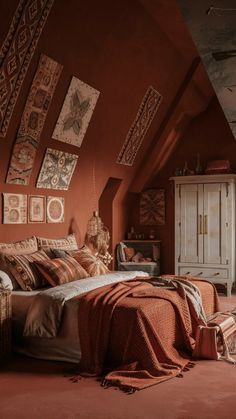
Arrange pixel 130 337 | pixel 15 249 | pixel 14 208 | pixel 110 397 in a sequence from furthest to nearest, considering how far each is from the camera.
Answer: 1. pixel 14 208
2. pixel 15 249
3. pixel 130 337
4. pixel 110 397

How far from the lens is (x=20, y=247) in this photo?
510 centimetres

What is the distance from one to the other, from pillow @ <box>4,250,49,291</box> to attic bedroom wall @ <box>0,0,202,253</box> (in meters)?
0.63

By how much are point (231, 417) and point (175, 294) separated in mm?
1560

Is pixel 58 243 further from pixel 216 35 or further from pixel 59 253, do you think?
pixel 216 35

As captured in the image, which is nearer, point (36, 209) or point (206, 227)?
point (36, 209)

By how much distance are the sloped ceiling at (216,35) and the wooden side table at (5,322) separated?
8.45ft

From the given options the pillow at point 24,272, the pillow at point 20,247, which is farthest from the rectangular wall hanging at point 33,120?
the pillow at point 24,272

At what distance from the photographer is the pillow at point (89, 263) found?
510 cm

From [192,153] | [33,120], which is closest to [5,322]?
[33,120]

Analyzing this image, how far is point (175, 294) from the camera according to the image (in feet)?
14.4

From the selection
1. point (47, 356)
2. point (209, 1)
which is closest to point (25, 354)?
point (47, 356)

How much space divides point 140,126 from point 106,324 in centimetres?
381

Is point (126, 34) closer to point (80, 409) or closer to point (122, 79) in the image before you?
point (122, 79)

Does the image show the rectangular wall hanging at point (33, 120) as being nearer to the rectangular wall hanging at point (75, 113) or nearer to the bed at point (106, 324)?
the rectangular wall hanging at point (75, 113)
